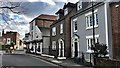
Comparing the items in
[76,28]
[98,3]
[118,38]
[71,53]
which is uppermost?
[98,3]

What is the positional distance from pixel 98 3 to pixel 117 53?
242 inches

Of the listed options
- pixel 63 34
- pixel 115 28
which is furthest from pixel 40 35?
pixel 115 28

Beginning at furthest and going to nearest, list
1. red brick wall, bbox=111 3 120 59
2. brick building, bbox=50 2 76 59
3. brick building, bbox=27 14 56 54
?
brick building, bbox=27 14 56 54
brick building, bbox=50 2 76 59
red brick wall, bbox=111 3 120 59

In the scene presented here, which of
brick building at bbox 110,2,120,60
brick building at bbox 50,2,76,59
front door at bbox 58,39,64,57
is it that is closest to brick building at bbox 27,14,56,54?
brick building at bbox 50,2,76,59

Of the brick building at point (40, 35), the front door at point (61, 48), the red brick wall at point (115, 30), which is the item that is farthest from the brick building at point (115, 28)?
the brick building at point (40, 35)

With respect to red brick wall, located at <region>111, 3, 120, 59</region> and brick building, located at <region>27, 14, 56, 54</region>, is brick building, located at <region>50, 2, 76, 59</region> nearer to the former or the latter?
brick building, located at <region>27, 14, 56, 54</region>

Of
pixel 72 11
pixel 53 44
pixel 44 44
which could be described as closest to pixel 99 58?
pixel 72 11

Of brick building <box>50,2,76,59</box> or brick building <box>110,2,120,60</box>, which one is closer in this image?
brick building <box>110,2,120,60</box>

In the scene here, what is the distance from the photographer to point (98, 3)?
A: 21766 millimetres

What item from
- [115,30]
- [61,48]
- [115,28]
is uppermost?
[115,28]

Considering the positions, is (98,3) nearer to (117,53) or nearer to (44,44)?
(117,53)

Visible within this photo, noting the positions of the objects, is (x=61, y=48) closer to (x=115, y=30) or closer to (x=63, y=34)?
(x=63, y=34)

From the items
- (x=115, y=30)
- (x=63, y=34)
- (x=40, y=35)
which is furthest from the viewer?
(x=40, y=35)

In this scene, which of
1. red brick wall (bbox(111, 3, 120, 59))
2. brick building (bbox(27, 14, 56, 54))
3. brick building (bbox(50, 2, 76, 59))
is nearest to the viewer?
red brick wall (bbox(111, 3, 120, 59))
